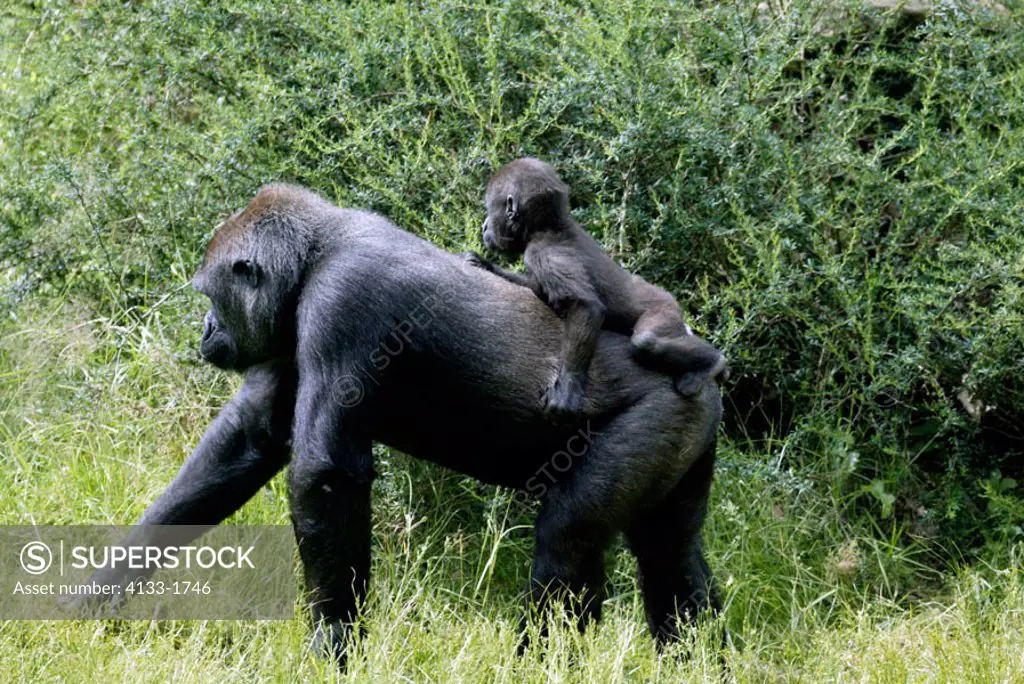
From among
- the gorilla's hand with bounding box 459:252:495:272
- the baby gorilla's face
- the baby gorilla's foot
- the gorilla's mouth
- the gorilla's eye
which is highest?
the baby gorilla's face

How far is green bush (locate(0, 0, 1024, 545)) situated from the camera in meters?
5.11

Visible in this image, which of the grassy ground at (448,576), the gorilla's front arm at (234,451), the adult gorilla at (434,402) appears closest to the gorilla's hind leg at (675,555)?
the adult gorilla at (434,402)

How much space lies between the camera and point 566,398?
12.5 ft

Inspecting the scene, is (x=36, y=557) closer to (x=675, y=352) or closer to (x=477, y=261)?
(x=477, y=261)

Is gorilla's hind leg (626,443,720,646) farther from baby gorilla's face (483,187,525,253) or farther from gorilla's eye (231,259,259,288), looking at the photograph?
gorilla's eye (231,259,259,288)

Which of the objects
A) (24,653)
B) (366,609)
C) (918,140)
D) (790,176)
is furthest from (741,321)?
(24,653)

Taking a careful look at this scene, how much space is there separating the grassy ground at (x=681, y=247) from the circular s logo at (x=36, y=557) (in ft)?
0.61

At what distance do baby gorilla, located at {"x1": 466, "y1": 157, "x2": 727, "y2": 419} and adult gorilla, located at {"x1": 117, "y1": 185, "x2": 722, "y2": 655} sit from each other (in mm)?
67

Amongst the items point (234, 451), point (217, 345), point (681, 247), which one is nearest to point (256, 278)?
point (217, 345)

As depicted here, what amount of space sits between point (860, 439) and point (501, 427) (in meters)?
2.21

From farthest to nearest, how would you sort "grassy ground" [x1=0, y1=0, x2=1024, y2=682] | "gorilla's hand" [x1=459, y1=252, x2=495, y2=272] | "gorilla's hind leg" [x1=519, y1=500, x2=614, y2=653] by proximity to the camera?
"grassy ground" [x1=0, y1=0, x2=1024, y2=682], "gorilla's hand" [x1=459, y1=252, x2=495, y2=272], "gorilla's hind leg" [x1=519, y1=500, x2=614, y2=653]

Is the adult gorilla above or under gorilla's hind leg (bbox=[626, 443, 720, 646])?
above

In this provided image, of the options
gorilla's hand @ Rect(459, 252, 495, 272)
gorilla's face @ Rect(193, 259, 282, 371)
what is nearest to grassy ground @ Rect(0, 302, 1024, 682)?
gorilla's face @ Rect(193, 259, 282, 371)

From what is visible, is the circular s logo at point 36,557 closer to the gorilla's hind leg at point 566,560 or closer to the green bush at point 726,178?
the green bush at point 726,178
